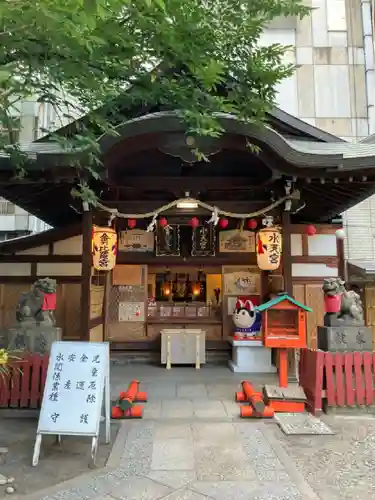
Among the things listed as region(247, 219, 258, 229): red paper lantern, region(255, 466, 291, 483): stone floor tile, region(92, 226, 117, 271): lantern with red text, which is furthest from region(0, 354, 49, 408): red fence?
region(247, 219, 258, 229): red paper lantern

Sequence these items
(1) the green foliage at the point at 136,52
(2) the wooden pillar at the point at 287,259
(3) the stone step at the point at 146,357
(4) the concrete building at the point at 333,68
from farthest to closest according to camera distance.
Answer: (4) the concrete building at the point at 333,68 < (3) the stone step at the point at 146,357 < (2) the wooden pillar at the point at 287,259 < (1) the green foliage at the point at 136,52

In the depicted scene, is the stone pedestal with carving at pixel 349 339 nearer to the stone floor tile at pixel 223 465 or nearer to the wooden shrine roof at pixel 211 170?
the stone floor tile at pixel 223 465

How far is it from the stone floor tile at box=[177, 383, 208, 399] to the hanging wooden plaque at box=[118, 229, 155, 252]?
3674 millimetres

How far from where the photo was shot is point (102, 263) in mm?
7656

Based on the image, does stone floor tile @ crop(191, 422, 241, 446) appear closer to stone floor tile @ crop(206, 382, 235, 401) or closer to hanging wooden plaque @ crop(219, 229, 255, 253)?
stone floor tile @ crop(206, 382, 235, 401)

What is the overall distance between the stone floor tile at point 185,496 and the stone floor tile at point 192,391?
3.22 metres

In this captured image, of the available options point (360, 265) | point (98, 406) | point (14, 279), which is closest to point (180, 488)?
point (98, 406)

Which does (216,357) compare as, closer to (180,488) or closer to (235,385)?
(235,385)

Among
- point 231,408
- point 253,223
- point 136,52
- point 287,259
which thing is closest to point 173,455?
point 231,408

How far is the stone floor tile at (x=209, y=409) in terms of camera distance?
5.75 metres

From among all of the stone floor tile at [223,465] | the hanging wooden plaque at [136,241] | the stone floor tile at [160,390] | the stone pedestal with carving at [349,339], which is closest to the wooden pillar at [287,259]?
the stone pedestal with carving at [349,339]

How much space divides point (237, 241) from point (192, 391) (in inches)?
163

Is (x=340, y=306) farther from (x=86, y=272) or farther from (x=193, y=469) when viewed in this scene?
(x=86, y=272)

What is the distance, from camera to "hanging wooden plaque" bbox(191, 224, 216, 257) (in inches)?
382
